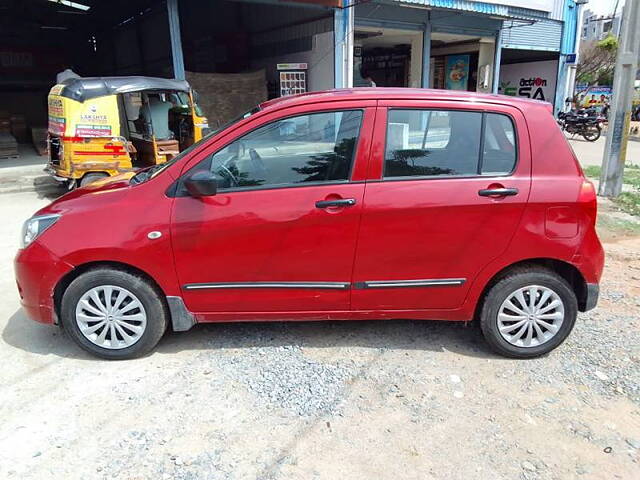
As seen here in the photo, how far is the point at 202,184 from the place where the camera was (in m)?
3.13

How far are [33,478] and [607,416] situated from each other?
10.2ft

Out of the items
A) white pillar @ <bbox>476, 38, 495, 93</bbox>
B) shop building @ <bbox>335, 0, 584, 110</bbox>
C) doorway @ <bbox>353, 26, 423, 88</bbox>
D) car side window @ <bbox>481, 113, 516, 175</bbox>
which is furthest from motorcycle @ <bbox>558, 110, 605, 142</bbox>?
car side window @ <bbox>481, 113, 516, 175</bbox>

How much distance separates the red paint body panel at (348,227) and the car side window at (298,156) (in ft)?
0.18

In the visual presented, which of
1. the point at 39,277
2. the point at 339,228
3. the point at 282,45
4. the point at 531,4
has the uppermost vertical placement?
the point at 531,4

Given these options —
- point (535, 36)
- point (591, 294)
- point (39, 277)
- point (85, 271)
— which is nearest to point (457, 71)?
point (535, 36)

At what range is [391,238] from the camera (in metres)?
3.27

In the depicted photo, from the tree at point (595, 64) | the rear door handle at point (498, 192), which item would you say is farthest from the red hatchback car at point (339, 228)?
the tree at point (595, 64)

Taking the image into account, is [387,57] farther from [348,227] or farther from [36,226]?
[36,226]

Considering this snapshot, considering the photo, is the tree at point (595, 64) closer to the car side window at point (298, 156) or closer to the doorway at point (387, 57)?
the doorway at point (387, 57)

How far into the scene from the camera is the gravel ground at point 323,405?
2531mm

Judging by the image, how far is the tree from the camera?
34969 mm

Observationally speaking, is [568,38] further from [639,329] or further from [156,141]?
[639,329]

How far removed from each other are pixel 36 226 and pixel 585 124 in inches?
779

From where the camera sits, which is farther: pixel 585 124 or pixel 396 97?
pixel 585 124
